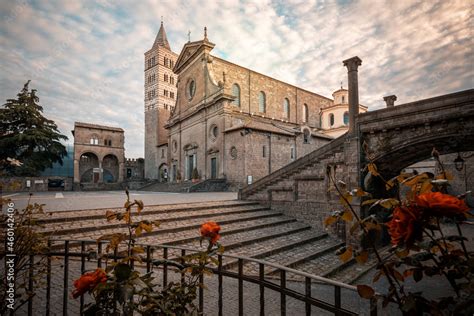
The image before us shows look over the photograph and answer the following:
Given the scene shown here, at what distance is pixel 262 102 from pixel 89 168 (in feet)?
101

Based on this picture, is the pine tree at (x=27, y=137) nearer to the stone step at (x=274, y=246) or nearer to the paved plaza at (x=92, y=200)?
the paved plaza at (x=92, y=200)

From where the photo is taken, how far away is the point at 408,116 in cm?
941

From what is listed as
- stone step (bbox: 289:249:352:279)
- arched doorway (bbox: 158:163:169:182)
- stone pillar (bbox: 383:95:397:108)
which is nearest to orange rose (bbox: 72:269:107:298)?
stone step (bbox: 289:249:352:279)

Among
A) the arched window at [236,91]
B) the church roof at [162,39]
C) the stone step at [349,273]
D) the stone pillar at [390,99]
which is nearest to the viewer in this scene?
the stone step at [349,273]

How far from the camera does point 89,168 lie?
41.7 m

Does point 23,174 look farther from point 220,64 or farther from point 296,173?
point 296,173

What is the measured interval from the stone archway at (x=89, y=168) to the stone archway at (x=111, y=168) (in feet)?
5.85

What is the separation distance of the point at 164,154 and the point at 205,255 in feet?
133

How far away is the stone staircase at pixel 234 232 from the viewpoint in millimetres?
7723

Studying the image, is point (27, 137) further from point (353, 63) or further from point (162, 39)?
point (353, 63)

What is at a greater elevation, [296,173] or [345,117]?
[345,117]

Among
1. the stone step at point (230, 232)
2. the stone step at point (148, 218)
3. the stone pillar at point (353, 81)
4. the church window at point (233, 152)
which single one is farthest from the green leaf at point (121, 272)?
the church window at point (233, 152)

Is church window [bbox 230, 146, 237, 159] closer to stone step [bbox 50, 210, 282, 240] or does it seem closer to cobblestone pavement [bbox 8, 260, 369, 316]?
A: stone step [bbox 50, 210, 282, 240]

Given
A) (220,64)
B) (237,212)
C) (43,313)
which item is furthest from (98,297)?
(220,64)
